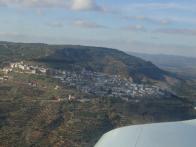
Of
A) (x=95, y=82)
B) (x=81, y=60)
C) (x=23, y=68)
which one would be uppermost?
(x=81, y=60)

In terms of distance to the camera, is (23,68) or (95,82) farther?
(23,68)

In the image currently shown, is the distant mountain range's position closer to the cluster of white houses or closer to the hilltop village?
the hilltop village

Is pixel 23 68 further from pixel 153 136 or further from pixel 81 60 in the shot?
pixel 153 136

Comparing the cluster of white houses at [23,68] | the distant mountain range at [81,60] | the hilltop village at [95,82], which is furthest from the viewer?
the distant mountain range at [81,60]

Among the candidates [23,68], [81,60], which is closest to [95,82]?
[23,68]

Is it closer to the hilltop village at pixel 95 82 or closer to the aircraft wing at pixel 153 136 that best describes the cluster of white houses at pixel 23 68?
the hilltop village at pixel 95 82

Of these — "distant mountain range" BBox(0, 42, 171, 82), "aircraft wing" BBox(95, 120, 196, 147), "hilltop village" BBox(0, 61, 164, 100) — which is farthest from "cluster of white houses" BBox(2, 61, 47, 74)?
"aircraft wing" BBox(95, 120, 196, 147)

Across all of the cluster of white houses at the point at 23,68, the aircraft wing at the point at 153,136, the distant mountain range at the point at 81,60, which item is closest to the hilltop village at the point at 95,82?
the cluster of white houses at the point at 23,68
